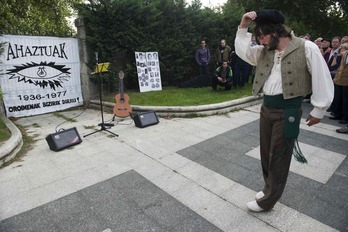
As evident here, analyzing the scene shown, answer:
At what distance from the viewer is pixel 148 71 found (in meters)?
8.70

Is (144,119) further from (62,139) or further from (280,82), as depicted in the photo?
(280,82)

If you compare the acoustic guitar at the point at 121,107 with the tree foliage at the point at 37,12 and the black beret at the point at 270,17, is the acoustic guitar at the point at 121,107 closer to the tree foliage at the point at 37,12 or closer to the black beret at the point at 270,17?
the black beret at the point at 270,17

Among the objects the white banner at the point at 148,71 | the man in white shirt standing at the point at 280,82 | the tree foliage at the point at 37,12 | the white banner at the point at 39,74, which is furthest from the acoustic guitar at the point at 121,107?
the tree foliage at the point at 37,12

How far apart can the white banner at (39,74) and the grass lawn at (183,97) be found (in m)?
1.20

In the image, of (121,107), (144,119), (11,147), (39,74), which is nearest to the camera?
(11,147)

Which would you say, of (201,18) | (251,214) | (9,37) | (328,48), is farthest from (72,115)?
(328,48)

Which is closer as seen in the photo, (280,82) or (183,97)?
(280,82)

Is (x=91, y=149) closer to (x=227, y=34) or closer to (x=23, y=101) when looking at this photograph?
(x=23, y=101)

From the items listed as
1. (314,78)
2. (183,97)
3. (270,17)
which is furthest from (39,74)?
(314,78)

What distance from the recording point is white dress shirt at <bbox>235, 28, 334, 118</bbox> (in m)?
2.08

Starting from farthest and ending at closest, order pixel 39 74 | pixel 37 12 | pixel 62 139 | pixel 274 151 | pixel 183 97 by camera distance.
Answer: pixel 37 12, pixel 183 97, pixel 39 74, pixel 62 139, pixel 274 151

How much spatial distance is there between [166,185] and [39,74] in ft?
17.5

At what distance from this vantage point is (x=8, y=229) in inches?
95.9

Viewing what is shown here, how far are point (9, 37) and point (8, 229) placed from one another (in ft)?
17.3
